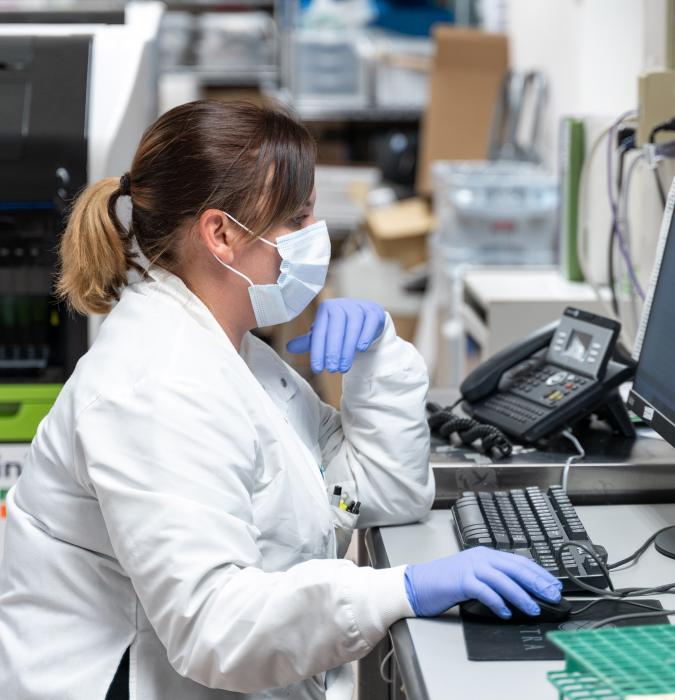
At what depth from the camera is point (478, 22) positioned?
16.0ft

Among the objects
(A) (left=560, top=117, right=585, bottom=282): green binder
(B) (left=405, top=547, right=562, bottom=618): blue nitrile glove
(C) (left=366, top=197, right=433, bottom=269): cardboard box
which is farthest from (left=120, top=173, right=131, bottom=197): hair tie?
(C) (left=366, top=197, right=433, bottom=269): cardboard box

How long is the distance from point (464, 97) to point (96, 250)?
292cm

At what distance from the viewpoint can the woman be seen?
1.06 metres

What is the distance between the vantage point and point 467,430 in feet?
5.47

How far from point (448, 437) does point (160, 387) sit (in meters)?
0.71

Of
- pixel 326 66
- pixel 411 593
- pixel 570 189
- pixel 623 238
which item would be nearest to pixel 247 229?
pixel 411 593

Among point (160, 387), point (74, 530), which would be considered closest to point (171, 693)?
point (74, 530)

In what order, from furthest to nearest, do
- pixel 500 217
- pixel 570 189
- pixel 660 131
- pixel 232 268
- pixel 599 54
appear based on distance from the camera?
pixel 500 217 → pixel 599 54 → pixel 570 189 → pixel 660 131 → pixel 232 268

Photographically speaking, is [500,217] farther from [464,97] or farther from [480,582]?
[480,582]

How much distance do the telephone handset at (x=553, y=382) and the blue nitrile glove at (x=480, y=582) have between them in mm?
520

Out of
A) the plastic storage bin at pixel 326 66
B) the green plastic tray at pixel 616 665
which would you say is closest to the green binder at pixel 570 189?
the green plastic tray at pixel 616 665

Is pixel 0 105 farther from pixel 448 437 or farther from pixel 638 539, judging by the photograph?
pixel 638 539

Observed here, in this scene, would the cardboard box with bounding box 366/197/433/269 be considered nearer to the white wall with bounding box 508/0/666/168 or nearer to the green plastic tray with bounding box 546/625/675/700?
the white wall with bounding box 508/0/666/168

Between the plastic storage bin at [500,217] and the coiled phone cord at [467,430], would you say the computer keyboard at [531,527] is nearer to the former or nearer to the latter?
the coiled phone cord at [467,430]
